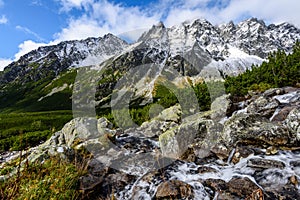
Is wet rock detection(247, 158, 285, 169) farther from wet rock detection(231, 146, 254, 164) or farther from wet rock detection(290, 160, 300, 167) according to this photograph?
wet rock detection(231, 146, 254, 164)

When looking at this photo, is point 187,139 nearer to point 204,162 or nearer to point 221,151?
point 221,151

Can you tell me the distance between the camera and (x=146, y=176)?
1527cm

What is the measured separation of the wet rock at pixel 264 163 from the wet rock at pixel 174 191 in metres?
4.27

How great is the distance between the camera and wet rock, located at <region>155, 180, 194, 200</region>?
12008 millimetres

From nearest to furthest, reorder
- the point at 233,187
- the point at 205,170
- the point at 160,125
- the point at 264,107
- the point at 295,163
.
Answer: the point at 233,187
the point at 295,163
the point at 205,170
the point at 264,107
the point at 160,125

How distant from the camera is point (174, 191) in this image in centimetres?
1211

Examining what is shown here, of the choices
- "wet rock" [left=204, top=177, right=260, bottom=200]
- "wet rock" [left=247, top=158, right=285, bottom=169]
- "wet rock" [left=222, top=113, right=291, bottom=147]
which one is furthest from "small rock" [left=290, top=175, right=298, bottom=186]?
"wet rock" [left=222, top=113, right=291, bottom=147]

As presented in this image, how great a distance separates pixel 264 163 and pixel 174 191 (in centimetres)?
582

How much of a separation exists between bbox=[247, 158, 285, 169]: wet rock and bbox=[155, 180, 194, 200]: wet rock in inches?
168

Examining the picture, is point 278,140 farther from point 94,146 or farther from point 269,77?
point 269,77

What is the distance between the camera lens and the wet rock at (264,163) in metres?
14.1

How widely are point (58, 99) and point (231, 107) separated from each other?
518ft

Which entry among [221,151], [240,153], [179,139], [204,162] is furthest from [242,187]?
[179,139]

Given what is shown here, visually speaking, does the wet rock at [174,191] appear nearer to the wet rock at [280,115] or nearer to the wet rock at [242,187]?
the wet rock at [242,187]
